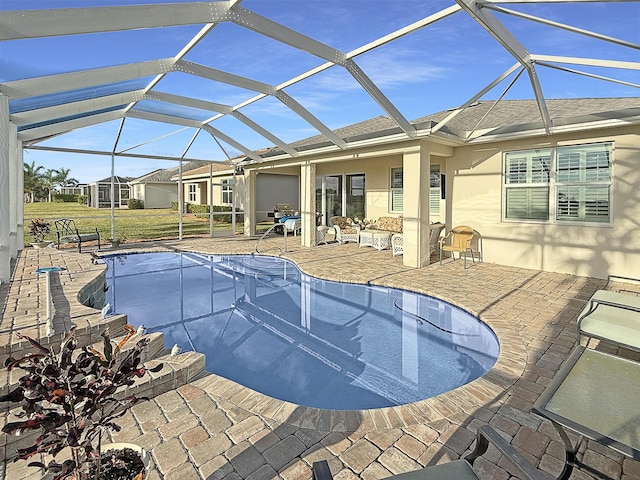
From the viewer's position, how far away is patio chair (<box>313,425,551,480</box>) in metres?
1.80

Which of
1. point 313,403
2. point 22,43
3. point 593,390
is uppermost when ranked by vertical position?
point 22,43

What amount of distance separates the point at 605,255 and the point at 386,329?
6273 mm

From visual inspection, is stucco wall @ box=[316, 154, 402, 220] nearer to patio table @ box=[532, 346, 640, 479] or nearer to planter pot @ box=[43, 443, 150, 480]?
patio table @ box=[532, 346, 640, 479]

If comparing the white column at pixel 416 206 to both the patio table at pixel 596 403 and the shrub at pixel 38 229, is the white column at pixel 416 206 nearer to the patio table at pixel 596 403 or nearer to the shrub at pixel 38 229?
the patio table at pixel 596 403

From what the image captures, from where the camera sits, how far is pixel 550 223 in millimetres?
9547

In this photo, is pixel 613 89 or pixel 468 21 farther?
pixel 613 89

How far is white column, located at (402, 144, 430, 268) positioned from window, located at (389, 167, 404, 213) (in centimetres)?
394

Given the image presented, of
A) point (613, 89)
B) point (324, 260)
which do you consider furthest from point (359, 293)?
point (613, 89)

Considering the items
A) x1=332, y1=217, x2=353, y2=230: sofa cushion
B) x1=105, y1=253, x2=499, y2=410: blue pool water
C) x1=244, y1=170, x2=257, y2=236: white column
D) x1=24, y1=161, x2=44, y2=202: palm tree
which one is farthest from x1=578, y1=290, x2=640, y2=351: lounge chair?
x1=24, y1=161, x2=44, y2=202: palm tree

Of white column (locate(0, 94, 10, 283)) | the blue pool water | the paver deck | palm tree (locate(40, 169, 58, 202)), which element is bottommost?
the blue pool water

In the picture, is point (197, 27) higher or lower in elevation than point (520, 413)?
higher

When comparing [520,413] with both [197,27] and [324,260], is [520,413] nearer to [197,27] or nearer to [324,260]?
[197,27]

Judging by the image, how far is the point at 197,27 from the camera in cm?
606

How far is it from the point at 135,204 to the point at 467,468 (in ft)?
117
